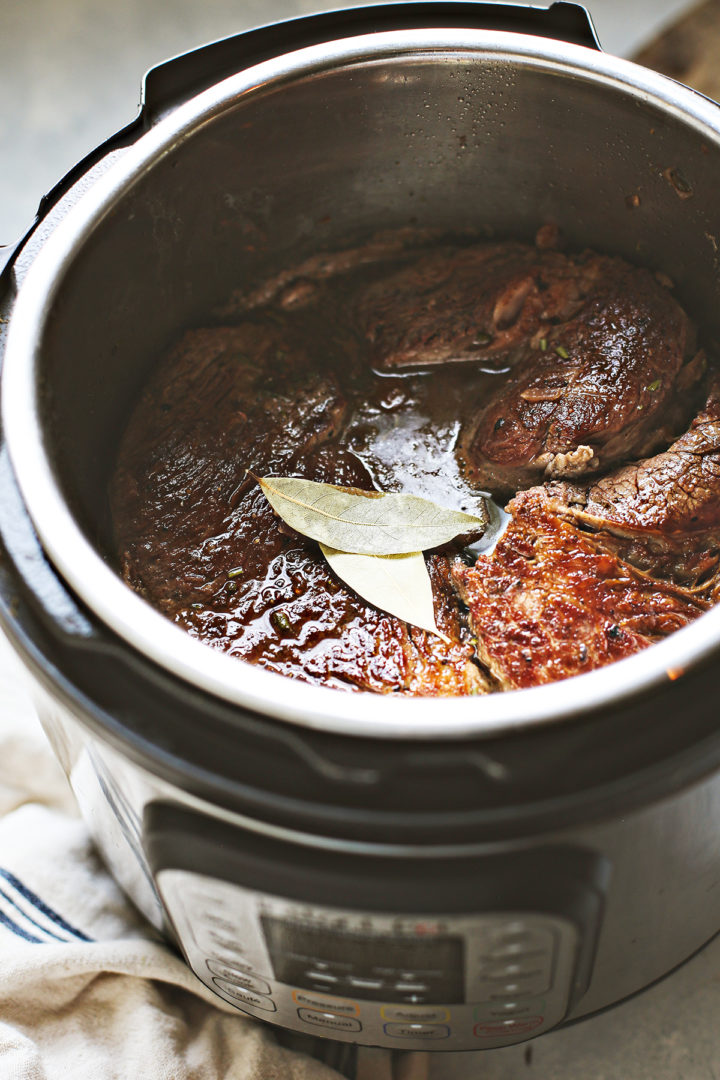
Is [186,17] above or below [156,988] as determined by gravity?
above

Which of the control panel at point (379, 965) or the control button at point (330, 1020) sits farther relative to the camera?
the control button at point (330, 1020)

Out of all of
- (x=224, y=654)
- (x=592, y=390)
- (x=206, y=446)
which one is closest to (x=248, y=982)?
(x=224, y=654)

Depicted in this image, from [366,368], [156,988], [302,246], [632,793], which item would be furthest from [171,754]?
[302,246]

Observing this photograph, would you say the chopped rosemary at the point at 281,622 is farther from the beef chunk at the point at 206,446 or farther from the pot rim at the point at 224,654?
the pot rim at the point at 224,654

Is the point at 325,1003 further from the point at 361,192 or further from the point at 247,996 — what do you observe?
the point at 361,192

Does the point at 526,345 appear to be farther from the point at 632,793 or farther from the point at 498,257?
the point at 632,793

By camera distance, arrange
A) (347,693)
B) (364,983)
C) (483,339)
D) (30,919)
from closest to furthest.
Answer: (347,693)
(364,983)
(30,919)
(483,339)

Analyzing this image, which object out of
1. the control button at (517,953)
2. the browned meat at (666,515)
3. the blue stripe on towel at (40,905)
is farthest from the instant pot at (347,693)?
the browned meat at (666,515)
